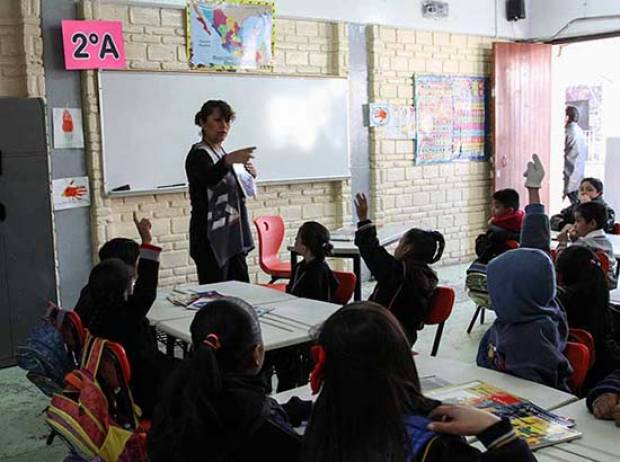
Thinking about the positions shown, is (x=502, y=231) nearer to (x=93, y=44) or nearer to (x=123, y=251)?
(x=123, y=251)

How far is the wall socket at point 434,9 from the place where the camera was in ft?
23.5

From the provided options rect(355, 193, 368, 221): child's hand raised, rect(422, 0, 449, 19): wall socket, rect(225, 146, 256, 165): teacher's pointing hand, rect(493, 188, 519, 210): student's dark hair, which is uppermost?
rect(422, 0, 449, 19): wall socket

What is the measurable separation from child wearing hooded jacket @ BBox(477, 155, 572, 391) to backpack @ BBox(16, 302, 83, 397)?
4.45ft

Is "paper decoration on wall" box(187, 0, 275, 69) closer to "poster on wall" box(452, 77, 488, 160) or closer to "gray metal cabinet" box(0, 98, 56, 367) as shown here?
"gray metal cabinet" box(0, 98, 56, 367)

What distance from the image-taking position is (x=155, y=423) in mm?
1518

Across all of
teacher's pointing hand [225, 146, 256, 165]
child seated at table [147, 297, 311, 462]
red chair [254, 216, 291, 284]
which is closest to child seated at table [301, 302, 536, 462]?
child seated at table [147, 297, 311, 462]

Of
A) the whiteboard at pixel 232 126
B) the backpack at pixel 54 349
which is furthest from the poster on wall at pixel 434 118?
the backpack at pixel 54 349

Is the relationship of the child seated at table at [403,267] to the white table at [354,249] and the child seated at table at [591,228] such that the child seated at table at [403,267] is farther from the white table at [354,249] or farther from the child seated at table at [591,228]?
the child seated at table at [591,228]

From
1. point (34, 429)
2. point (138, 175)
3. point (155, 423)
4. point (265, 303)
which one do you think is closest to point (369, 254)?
point (265, 303)

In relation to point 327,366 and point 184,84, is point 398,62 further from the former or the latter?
point 327,366

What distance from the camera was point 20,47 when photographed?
188 inches

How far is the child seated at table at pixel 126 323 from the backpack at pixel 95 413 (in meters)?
0.26

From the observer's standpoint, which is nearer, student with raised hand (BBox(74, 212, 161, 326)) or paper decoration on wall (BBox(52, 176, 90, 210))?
student with raised hand (BBox(74, 212, 161, 326))

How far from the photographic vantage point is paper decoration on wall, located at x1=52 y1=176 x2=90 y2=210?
5039 mm
